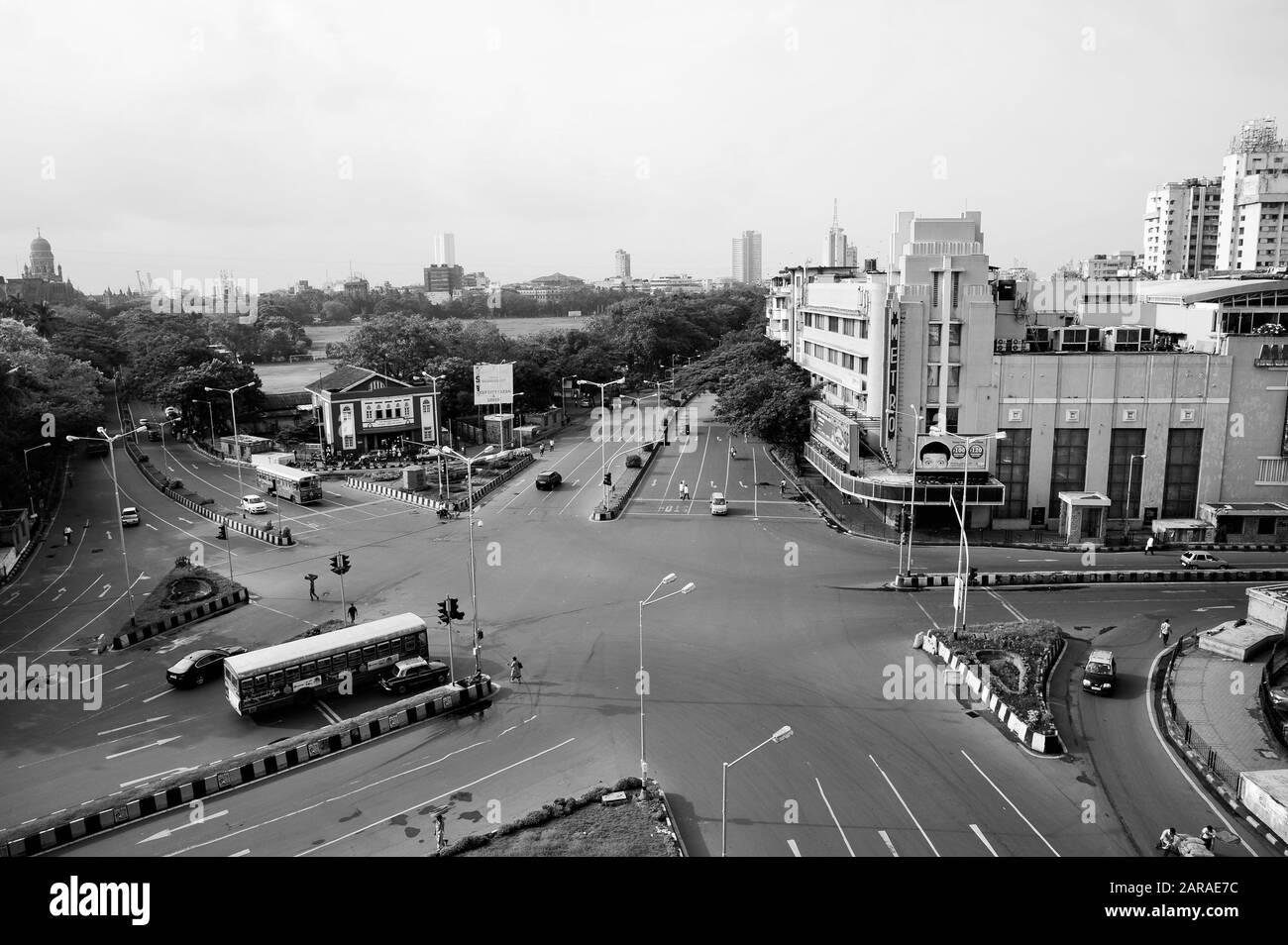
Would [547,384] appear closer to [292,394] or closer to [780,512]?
[292,394]

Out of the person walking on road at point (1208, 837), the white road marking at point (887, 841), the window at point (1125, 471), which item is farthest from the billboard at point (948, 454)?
the white road marking at point (887, 841)

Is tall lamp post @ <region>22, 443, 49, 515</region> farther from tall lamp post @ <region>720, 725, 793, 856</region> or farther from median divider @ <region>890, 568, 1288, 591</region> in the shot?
median divider @ <region>890, 568, 1288, 591</region>

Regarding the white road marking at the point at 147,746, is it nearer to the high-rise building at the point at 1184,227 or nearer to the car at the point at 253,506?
the car at the point at 253,506

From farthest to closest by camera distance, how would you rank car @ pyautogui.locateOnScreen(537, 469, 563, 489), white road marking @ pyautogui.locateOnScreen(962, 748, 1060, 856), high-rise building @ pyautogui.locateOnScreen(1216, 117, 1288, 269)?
high-rise building @ pyautogui.locateOnScreen(1216, 117, 1288, 269) < car @ pyautogui.locateOnScreen(537, 469, 563, 489) < white road marking @ pyautogui.locateOnScreen(962, 748, 1060, 856)

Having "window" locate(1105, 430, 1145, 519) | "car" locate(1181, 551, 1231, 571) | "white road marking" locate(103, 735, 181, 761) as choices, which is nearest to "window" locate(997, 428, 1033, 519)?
"window" locate(1105, 430, 1145, 519)

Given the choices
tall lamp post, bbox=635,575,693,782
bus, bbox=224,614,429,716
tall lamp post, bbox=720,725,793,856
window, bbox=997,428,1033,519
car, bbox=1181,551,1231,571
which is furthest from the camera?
window, bbox=997,428,1033,519
